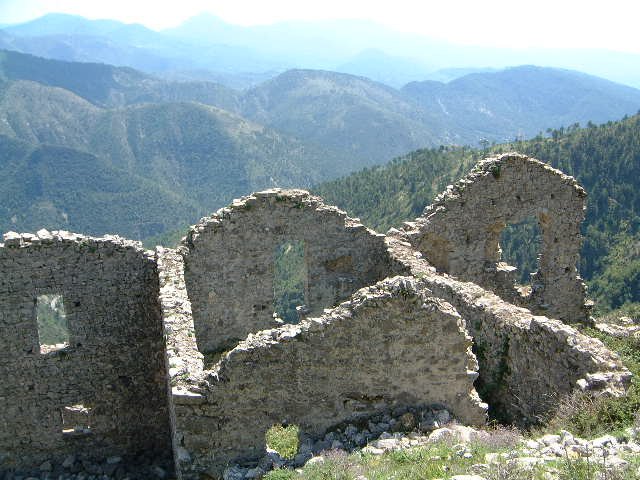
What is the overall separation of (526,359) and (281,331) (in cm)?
445

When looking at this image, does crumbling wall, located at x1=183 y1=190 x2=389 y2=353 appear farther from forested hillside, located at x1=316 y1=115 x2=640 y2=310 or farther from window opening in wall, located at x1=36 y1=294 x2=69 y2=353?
forested hillside, located at x1=316 y1=115 x2=640 y2=310

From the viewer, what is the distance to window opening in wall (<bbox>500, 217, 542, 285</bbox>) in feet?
261

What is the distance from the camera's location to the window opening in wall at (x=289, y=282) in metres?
69.9

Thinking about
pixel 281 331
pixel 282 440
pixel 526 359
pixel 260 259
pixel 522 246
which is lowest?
pixel 522 246

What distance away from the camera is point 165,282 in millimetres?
12859

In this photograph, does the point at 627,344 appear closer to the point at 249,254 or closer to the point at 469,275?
the point at 469,275

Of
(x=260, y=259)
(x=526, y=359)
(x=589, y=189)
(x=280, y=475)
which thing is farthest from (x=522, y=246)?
(x=280, y=475)

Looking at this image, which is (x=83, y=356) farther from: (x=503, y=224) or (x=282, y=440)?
(x=503, y=224)

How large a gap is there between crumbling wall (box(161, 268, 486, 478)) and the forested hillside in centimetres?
7053

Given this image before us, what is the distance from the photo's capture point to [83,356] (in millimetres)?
14414

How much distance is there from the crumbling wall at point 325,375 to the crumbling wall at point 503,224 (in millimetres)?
6974

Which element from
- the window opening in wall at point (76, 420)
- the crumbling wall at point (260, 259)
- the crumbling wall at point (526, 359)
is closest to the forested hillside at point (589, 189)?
the crumbling wall at point (260, 259)

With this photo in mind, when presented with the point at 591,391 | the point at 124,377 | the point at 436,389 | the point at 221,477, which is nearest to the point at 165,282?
the point at 124,377

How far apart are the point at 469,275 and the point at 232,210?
709cm
